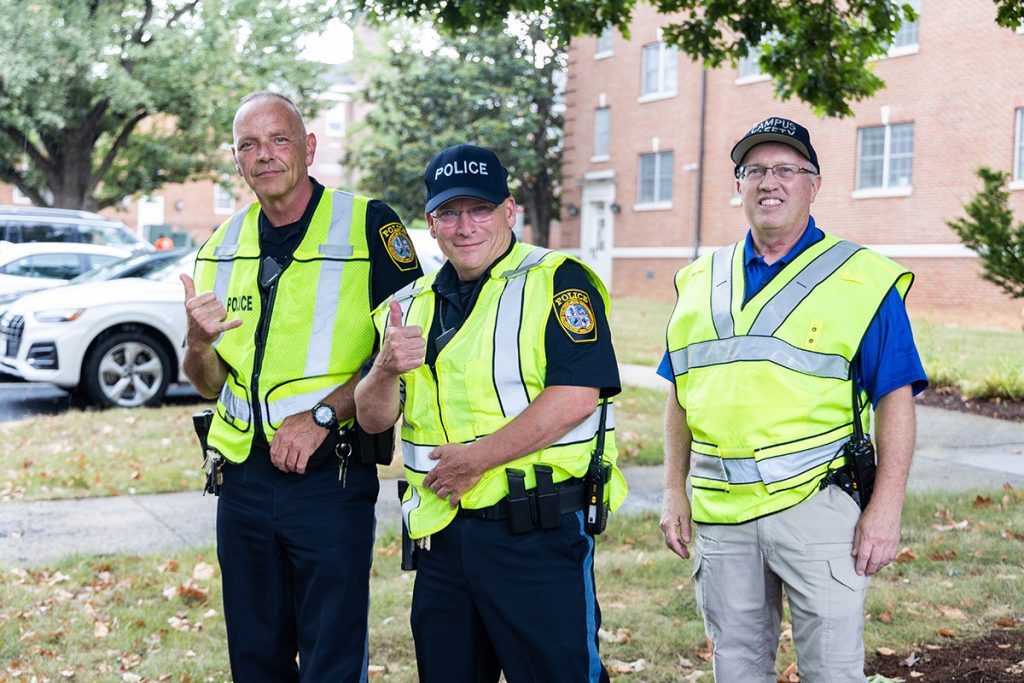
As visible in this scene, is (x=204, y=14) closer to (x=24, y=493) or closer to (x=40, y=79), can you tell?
(x=40, y=79)

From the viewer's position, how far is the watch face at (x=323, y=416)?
3377 mm

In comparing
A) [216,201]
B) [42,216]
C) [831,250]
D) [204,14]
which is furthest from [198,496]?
[216,201]

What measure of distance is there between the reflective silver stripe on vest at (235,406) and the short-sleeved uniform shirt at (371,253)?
69 mm

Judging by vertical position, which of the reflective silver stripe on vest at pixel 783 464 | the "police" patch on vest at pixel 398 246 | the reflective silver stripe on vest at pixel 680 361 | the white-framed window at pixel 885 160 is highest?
the white-framed window at pixel 885 160

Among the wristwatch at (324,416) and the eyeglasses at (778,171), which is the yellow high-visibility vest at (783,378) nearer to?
the eyeglasses at (778,171)

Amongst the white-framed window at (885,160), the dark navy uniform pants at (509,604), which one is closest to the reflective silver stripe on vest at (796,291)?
the dark navy uniform pants at (509,604)

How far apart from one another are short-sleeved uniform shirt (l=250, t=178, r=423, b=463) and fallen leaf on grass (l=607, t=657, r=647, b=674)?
74.7 inches

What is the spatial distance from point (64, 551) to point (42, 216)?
3.41m

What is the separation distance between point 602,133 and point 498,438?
2899 centimetres

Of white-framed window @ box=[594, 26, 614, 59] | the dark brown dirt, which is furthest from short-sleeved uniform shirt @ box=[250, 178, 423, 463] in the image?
white-framed window @ box=[594, 26, 614, 59]

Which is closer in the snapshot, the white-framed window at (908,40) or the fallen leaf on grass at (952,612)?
the fallen leaf on grass at (952,612)

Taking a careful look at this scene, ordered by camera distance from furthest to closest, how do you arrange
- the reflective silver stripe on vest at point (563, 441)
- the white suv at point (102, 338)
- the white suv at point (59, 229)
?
1. the white suv at point (102, 338)
2. the white suv at point (59, 229)
3. the reflective silver stripe on vest at point (563, 441)

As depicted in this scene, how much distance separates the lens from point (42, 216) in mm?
8633

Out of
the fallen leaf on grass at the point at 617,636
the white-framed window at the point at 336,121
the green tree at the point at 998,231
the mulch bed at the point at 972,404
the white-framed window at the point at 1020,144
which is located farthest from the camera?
the white-framed window at the point at 336,121
